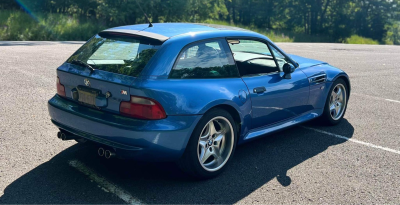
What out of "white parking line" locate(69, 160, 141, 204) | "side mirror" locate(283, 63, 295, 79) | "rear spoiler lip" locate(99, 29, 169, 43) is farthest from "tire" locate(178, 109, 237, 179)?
"side mirror" locate(283, 63, 295, 79)

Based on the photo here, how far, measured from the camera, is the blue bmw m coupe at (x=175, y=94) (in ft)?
12.0

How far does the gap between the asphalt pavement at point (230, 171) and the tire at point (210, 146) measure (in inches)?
5.4

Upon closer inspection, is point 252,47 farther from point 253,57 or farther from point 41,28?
point 41,28

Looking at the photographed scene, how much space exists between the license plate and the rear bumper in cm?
10

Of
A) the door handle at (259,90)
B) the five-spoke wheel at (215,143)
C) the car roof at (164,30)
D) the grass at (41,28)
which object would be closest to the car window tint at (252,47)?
the car roof at (164,30)

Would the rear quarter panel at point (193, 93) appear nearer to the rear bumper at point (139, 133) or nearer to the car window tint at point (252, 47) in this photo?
the rear bumper at point (139, 133)

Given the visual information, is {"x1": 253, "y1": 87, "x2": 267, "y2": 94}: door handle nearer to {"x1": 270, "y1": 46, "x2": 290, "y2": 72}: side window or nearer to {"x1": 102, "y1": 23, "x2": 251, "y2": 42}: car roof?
{"x1": 270, "y1": 46, "x2": 290, "y2": 72}: side window

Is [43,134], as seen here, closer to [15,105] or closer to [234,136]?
[15,105]

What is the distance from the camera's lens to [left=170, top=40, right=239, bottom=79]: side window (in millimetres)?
3998

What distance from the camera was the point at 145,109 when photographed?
3643mm

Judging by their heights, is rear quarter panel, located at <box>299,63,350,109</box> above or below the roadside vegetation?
below

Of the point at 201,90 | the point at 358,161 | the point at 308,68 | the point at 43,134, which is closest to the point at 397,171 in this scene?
the point at 358,161

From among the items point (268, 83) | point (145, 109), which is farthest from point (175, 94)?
point (268, 83)

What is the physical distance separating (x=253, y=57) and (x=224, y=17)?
56605 millimetres
